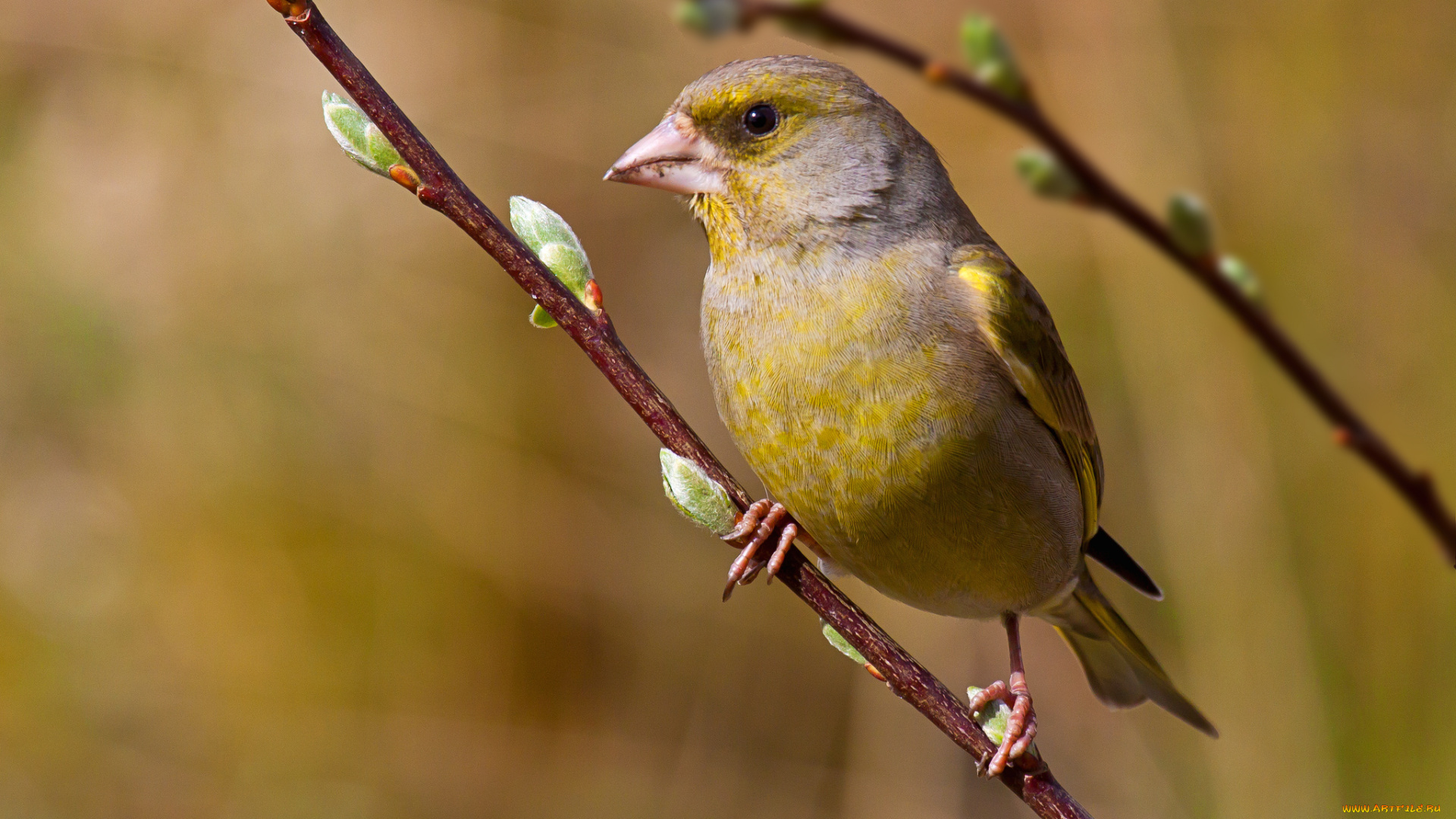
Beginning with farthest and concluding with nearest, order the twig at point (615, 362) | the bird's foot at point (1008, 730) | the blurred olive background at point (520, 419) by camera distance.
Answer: the blurred olive background at point (520, 419)
the bird's foot at point (1008, 730)
the twig at point (615, 362)

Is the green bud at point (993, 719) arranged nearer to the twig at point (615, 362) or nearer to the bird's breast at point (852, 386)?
the twig at point (615, 362)

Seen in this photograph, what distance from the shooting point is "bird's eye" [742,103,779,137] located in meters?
3.19

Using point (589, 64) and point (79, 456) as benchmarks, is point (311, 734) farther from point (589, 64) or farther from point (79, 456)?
point (589, 64)

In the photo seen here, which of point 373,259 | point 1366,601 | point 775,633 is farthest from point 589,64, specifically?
point 1366,601

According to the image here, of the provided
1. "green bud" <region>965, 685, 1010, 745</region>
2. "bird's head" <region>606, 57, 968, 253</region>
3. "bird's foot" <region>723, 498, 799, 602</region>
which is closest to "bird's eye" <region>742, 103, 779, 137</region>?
"bird's head" <region>606, 57, 968, 253</region>

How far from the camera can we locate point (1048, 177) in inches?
31.1

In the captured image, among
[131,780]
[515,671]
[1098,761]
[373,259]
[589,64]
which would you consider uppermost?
[589,64]

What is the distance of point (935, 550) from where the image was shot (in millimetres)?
3123

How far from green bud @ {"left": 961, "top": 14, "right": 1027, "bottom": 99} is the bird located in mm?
2046

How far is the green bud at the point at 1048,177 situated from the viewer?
31.1 inches

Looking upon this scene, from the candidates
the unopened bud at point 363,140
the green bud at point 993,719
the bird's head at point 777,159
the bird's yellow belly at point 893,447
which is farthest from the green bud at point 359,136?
the green bud at point 993,719

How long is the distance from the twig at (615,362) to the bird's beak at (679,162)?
0.86 metres

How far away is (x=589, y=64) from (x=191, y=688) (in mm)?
3616

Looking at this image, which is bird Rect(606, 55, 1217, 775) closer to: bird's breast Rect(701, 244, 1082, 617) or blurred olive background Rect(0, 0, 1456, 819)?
bird's breast Rect(701, 244, 1082, 617)
